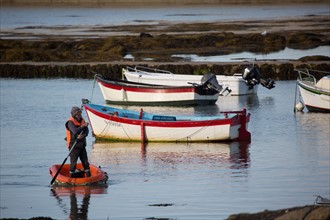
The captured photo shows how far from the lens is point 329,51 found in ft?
179

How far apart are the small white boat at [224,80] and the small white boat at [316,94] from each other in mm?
3583

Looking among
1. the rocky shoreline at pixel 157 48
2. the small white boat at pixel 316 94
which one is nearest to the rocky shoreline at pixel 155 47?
the rocky shoreline at pixel 157 48

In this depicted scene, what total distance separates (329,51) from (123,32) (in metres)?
22.7

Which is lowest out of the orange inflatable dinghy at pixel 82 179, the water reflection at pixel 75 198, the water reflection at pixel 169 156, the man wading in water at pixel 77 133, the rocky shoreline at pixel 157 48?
the water reflection at pixel 169 156

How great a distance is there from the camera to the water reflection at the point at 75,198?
18.9 meters

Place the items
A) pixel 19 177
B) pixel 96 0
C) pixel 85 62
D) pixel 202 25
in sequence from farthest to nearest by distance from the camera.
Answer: pixel 96 0, pixel 202 25, pixel 85 62, pixel 19 177

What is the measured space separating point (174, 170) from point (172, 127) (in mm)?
3919

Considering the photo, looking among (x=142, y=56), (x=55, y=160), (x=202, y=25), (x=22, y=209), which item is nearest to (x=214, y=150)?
(x=55, y=160)

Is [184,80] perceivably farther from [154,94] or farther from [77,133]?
[77,133]

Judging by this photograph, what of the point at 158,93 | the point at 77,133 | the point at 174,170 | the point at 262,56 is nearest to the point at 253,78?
the point at 158,93

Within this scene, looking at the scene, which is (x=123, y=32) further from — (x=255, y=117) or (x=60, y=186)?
(x=60, y=186)

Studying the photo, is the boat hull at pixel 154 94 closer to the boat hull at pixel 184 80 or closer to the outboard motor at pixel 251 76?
the boat hull at pixel 184 80

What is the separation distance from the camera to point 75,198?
20391 mm

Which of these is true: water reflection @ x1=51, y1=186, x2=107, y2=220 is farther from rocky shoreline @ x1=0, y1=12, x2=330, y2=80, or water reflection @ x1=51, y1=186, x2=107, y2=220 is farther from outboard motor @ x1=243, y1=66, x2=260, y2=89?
rocky shoreline @ x1=0, y1=12, x2=330, y2=80
